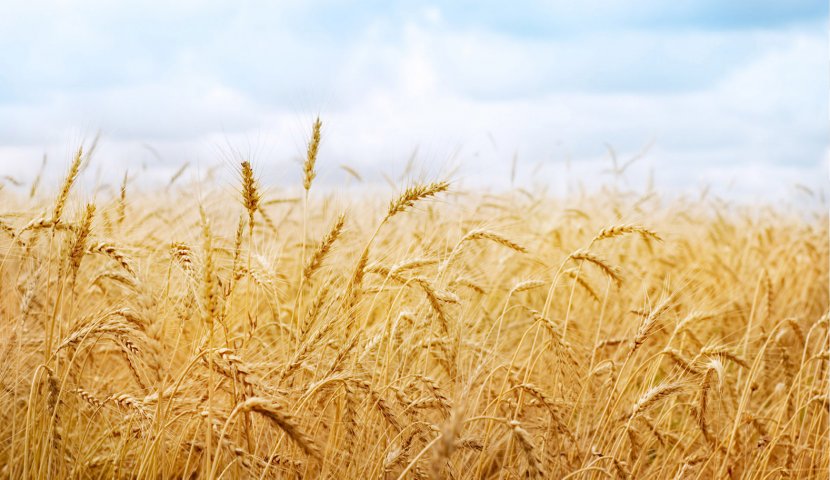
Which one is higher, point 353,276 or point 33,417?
point 353,276

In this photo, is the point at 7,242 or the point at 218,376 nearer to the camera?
the point at 218,376

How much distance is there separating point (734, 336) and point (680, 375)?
2797 mm

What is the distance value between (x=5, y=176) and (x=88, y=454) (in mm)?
3289

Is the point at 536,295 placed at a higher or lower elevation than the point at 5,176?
lower

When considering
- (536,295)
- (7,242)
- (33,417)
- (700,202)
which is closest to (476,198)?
(536,295)

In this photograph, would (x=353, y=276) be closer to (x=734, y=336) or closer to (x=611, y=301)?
(x=611, y=301)

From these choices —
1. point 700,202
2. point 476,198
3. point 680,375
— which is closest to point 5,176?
point 476,198

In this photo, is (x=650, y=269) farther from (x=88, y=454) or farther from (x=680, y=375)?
(x=88, y=454)

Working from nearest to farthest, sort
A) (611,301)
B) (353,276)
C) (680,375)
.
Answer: (353,276), (680,375), (611,301)

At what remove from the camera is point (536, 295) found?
5.02 m

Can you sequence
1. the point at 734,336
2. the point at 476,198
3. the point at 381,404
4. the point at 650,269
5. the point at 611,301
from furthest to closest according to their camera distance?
the point at 476,198, the point at 650,269, the point at 734,336, the point at 611,301, the point at 381,404

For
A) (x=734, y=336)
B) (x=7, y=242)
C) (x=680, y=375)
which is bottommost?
(x=734, y=336)

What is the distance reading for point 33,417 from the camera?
211 cm

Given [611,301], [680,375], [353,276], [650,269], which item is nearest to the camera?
[353,276]
